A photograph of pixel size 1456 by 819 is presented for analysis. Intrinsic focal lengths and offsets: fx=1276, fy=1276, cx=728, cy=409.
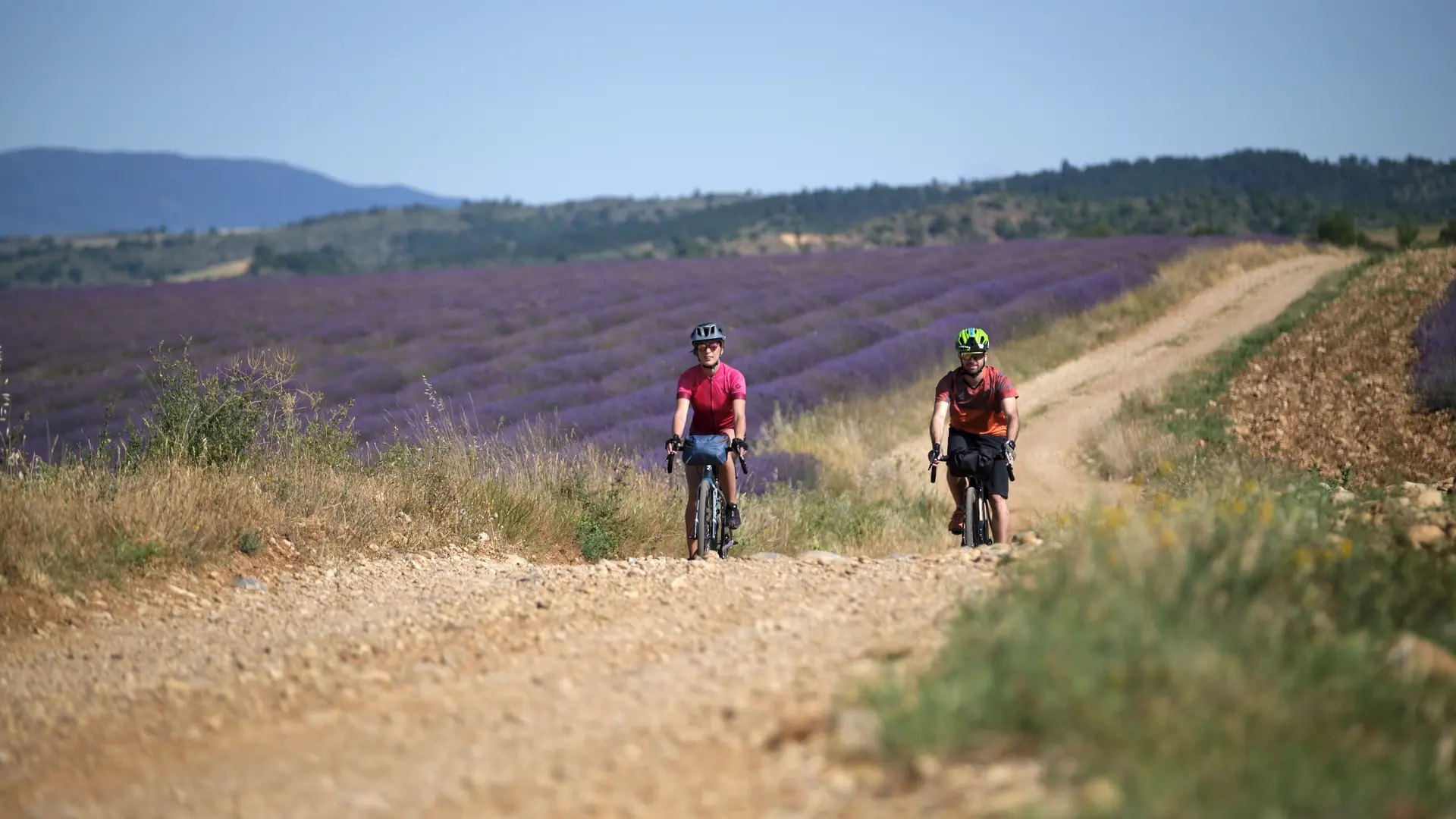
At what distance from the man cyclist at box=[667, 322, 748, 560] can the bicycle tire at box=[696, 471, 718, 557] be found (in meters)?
0.08

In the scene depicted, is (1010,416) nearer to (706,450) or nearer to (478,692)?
(706,450)

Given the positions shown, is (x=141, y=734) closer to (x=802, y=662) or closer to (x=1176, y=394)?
(x=802, y=662)

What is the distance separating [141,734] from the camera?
455 centimetres

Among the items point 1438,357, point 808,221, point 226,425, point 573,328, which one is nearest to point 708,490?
point 226,425

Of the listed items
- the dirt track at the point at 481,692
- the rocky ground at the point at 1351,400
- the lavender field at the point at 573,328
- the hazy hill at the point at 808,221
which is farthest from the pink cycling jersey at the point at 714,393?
the hazy hill at the point at 808,221

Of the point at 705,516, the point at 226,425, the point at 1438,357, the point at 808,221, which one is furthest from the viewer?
the point at 808,221

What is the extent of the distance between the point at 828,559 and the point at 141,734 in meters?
3.92

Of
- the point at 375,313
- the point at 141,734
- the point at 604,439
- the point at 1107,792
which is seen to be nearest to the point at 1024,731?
the point at 1107,792

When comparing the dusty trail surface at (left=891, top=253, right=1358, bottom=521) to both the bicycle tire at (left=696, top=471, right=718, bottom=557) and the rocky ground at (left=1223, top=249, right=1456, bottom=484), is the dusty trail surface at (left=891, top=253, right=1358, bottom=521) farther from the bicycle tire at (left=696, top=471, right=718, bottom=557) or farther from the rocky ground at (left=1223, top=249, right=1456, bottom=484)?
the bicycle tire at (left=696, top=471, right=718, bottom=557)

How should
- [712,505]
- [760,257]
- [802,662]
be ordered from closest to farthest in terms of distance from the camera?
1. [802,662]
2. [712,505]
3. [760,257]

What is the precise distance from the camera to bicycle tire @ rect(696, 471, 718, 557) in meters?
8.20

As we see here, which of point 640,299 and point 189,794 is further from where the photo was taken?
point 640,299

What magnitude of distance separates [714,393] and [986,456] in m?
1.80

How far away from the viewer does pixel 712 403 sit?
8.14 m
